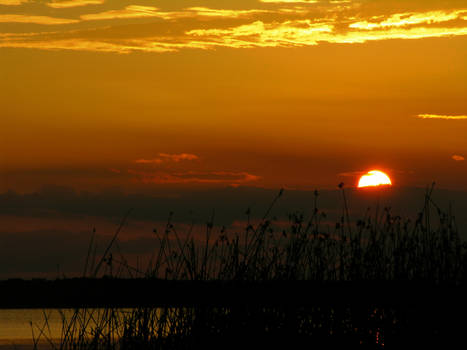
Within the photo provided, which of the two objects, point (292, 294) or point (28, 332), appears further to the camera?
point (28, 332)

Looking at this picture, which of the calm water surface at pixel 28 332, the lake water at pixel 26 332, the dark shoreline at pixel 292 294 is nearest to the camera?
the dark shoreline at pixel 292 294

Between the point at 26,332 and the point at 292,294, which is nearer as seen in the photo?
the point at 292,294

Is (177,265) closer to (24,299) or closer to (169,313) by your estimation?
(169,313)

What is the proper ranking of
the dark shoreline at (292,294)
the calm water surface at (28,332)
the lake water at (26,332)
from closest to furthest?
1. the dark shoreline at (292,294)
2. the calm water surface at (28,332)
3. the lake water at (26,332)

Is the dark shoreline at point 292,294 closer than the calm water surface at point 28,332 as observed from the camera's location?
Yes

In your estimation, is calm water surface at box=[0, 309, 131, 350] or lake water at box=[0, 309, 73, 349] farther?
lake water at box=[0, 309, 73, 349]

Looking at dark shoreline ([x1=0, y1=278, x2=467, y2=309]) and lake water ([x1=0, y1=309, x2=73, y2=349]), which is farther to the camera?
lake water ([x1=0, y1=309, x2=73, y2=349])

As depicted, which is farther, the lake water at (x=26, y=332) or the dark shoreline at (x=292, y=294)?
the lake water at (x=26, y=332)

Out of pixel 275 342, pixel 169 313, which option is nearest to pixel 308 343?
pixel 275 342

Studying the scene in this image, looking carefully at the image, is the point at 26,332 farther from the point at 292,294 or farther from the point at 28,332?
the point at 292,294

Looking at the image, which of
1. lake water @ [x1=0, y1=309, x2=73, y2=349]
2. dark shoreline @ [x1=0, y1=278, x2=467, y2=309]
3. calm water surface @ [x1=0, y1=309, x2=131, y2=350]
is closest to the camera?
dark shoreline @ [x1=0, y1=278, x2=467, y2=309]

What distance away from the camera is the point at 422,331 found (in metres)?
8.38

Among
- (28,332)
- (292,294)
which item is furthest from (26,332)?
(292,294)

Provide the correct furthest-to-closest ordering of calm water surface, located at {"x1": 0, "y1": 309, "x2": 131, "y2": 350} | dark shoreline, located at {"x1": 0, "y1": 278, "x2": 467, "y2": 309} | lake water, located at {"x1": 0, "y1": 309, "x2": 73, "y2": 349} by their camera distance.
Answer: lake water, located at {"x1": 0, "y1": 309, "x2": 73, "y2": 349}
calm water surface, located at {"x1": 0, "y1": 309, "x2": 131, "y2": 350}
dark shoreline, located at {"x1": 0, "y1": 278, "x2": 467, "y2": 309}
